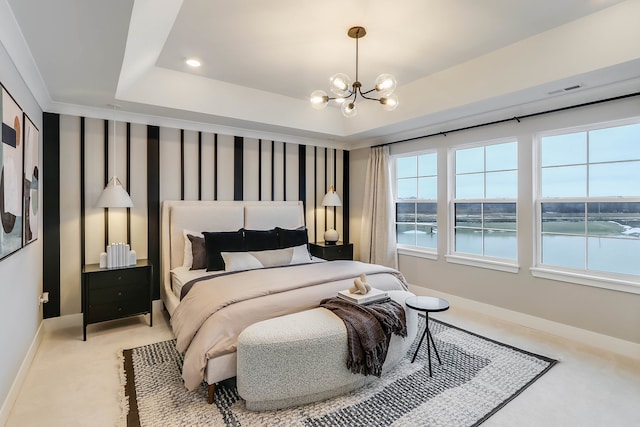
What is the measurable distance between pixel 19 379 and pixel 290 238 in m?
2.77

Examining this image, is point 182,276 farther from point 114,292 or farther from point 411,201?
point 411,201

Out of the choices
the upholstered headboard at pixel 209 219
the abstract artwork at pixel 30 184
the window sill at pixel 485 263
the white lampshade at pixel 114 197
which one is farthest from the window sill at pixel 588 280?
the abstract artwork at pixel 30 184

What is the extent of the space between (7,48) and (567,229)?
4.76 m

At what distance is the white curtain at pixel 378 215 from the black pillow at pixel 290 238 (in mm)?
1240

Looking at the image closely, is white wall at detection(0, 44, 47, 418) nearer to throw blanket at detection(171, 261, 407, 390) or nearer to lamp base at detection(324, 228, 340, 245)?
throw blanket at detection(171, 261, 407, 390)

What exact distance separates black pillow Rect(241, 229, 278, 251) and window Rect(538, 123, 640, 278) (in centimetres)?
303

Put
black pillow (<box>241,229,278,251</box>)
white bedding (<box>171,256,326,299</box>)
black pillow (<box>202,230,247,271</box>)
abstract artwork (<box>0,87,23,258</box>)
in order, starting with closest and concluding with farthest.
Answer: abstract artwork (<box>0,87,23,258</box>) < white bedding (<box>171,256,326,299</box>) < black pillow (<box>202,230,247,271</box>) < black pillow (<box>241,229,278,251</box>)

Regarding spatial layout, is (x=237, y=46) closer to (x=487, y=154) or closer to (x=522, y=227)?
(x=487, y=154)

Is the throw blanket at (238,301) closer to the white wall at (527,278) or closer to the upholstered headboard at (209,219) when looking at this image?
the upholstered headboard at (209,219)

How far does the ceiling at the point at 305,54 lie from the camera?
84.9 inches

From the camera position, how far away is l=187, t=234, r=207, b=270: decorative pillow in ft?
12.0

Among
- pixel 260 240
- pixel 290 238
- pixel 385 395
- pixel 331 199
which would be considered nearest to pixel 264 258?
pixel 260 240

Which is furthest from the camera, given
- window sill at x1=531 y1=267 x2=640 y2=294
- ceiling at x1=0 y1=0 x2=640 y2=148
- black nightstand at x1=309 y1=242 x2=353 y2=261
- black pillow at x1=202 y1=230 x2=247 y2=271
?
black nightstand at x1=309 y1=242 x2=353 y2=261

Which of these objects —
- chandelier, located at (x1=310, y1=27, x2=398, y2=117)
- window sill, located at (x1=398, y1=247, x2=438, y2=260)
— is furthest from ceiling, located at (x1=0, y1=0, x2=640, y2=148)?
window sill, located at (x1=398, y1=247, x2=438, y2=260)
